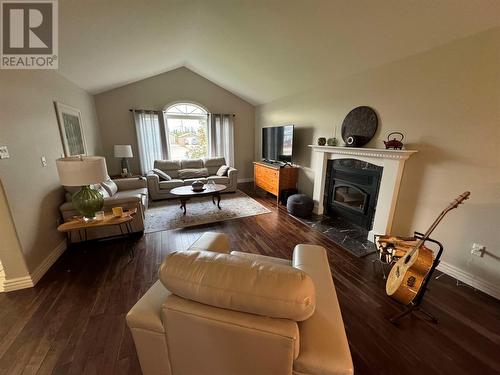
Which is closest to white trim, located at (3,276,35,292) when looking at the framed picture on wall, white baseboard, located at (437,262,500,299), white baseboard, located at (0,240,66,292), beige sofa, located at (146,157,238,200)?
white baseboard, located at (0,240,66,292)

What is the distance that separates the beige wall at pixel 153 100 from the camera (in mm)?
4875

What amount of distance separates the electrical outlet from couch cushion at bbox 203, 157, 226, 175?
4.89 metres

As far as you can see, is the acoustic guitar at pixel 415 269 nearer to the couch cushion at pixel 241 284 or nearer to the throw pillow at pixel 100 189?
the couch cushion at pixel 241 284

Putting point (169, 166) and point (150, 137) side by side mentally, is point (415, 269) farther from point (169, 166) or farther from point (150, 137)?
point (150, 137)

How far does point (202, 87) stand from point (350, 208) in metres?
4.78

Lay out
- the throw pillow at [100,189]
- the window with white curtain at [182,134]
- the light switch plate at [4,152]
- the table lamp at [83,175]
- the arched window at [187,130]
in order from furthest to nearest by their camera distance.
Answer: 1. the arched window at [187,130]
2. the window with white curtain at [182,134]
3. the throw pillow at [100,189]
4. the table lamp at [83,175]
5. the light switch plate at [4,152]

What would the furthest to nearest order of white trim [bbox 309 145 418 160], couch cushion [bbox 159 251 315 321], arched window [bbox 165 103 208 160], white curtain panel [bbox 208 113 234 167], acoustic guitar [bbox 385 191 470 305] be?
white curtain panel [bbox 208 113 234 167] → arched window [bbox 165 103 208 160] → white trim [bbox 309 145 418 160] → acoustic guitar [bbox 385 191 470 305] → couch cushion [bbox 159 251 315 321]

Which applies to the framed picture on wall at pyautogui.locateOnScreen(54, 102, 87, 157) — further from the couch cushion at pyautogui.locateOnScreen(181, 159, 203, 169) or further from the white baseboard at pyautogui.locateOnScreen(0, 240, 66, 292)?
the couch cushion at pyautogui.locateOnScreen(181, 159, 203, 169)

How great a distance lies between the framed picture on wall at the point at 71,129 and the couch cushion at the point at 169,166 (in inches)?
59.1

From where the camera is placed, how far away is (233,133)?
6.04m

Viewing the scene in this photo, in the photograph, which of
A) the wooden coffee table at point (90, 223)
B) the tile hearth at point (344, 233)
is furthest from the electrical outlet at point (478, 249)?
the wooden coffee table at point (90, 223)

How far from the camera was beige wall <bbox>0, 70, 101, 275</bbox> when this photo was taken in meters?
1.90

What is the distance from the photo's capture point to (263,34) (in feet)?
9.64

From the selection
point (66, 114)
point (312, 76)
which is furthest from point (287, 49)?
point (66, 114)
